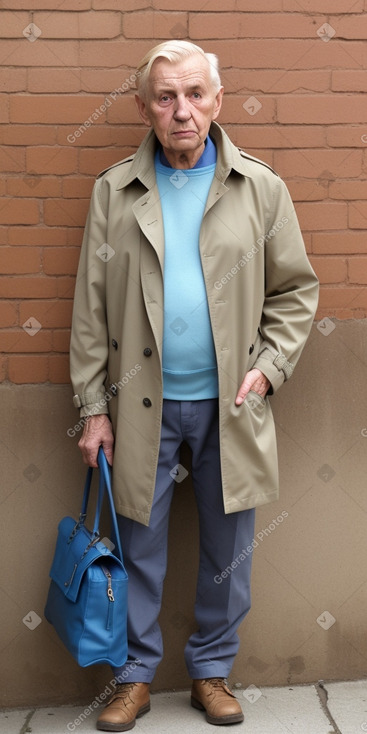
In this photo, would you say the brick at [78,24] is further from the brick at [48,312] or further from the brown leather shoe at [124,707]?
the brown leather shoe at [124,707]

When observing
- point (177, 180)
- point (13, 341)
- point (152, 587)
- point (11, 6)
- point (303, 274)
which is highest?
point (11, 6)

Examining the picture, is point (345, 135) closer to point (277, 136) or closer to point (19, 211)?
point (277, 136)

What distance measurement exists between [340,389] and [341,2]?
1.44m

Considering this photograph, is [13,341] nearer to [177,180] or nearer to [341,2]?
[177,180]

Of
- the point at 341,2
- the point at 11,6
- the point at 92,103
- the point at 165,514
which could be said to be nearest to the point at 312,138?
the point at 341,2

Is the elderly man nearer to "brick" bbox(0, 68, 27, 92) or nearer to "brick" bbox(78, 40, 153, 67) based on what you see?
"brick" bbox(78, 40, 153, 67)

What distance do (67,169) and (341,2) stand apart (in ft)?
3.87

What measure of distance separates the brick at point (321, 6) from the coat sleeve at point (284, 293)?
2.18ft

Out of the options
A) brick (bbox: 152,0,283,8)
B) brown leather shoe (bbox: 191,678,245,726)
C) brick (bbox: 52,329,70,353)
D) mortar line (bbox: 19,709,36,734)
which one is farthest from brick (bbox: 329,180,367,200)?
mortar line (bbox: 19,709,36,734)

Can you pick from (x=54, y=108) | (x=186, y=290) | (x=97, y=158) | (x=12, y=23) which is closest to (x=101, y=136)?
(x=97, y=158)

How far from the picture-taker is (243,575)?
3.78m

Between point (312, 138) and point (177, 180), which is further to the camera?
point (312, 138)

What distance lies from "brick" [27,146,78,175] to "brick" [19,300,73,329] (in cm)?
47

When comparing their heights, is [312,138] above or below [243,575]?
above
